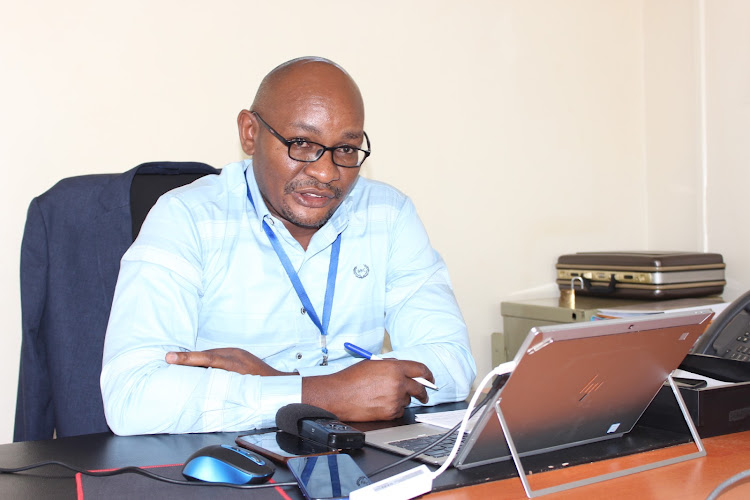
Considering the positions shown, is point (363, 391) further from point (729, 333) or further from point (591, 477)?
point (729, 333)

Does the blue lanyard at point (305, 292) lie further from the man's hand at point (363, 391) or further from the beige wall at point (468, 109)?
the beige wall at point (468, 109)

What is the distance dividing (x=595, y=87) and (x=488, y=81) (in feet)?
1.79

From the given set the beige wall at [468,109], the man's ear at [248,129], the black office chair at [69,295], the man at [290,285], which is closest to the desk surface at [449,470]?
the man at [290,285]

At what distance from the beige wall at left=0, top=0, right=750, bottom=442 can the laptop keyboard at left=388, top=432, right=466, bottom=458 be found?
4.68ft

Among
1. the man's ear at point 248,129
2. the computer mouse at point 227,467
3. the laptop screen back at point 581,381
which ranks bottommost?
the computer mouse at point 227,467

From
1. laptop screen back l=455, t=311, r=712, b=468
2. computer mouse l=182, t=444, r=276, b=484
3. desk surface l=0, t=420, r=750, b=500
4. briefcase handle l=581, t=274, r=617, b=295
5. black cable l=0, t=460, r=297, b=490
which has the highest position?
laptop screen back l=455, t=311, r=712, b=468

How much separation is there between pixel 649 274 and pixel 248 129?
1.49 metres

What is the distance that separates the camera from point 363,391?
1309 mm

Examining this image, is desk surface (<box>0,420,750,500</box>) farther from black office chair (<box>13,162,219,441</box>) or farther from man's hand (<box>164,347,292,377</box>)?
black office chair (<box>13,162,219,441</box>)

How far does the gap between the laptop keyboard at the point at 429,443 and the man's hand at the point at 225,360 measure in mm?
409

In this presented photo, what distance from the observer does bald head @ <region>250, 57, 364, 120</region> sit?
165 centimetres

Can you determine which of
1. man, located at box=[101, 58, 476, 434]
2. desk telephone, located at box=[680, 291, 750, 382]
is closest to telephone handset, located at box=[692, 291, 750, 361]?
desk telephone, located at box=[680, 291, 750, 382]

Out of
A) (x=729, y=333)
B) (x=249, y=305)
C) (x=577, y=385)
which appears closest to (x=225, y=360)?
(x=249, y=305)

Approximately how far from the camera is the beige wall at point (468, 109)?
2.08 m
